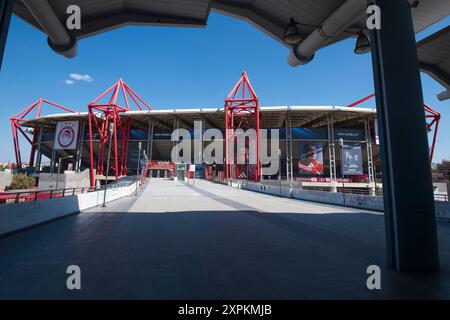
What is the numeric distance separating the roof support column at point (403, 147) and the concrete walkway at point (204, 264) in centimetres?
52

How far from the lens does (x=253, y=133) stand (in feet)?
196

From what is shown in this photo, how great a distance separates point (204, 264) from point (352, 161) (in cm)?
5795

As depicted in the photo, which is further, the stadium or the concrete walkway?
the stadium

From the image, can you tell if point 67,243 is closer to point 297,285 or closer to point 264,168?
point 297,285

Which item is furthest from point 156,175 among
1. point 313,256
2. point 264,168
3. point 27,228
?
point 313,256

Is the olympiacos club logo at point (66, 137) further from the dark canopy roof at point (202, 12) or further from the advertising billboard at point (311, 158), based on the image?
the dark canopy roof at point (202, 12)

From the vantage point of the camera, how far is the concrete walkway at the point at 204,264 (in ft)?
11.4

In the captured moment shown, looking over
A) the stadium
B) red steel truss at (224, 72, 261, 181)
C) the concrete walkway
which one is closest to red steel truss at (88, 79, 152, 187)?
the stadium

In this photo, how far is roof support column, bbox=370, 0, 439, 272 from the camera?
→ 402 centimetres

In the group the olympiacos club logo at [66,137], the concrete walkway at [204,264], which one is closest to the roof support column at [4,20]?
the concrete walkway at [204,264]

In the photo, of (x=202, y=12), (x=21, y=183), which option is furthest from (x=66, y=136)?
(x=202, y=12)

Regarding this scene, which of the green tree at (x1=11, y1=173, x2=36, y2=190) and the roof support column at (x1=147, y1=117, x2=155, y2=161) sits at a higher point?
the roof support column at (x1=147, y1=117, x2=155, y2=161)

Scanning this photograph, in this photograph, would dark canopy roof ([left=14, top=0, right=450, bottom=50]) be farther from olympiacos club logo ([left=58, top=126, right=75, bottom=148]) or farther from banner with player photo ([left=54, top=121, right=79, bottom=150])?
olympiacos club logo ([left=58, top=126, right=75, bottom=148])
